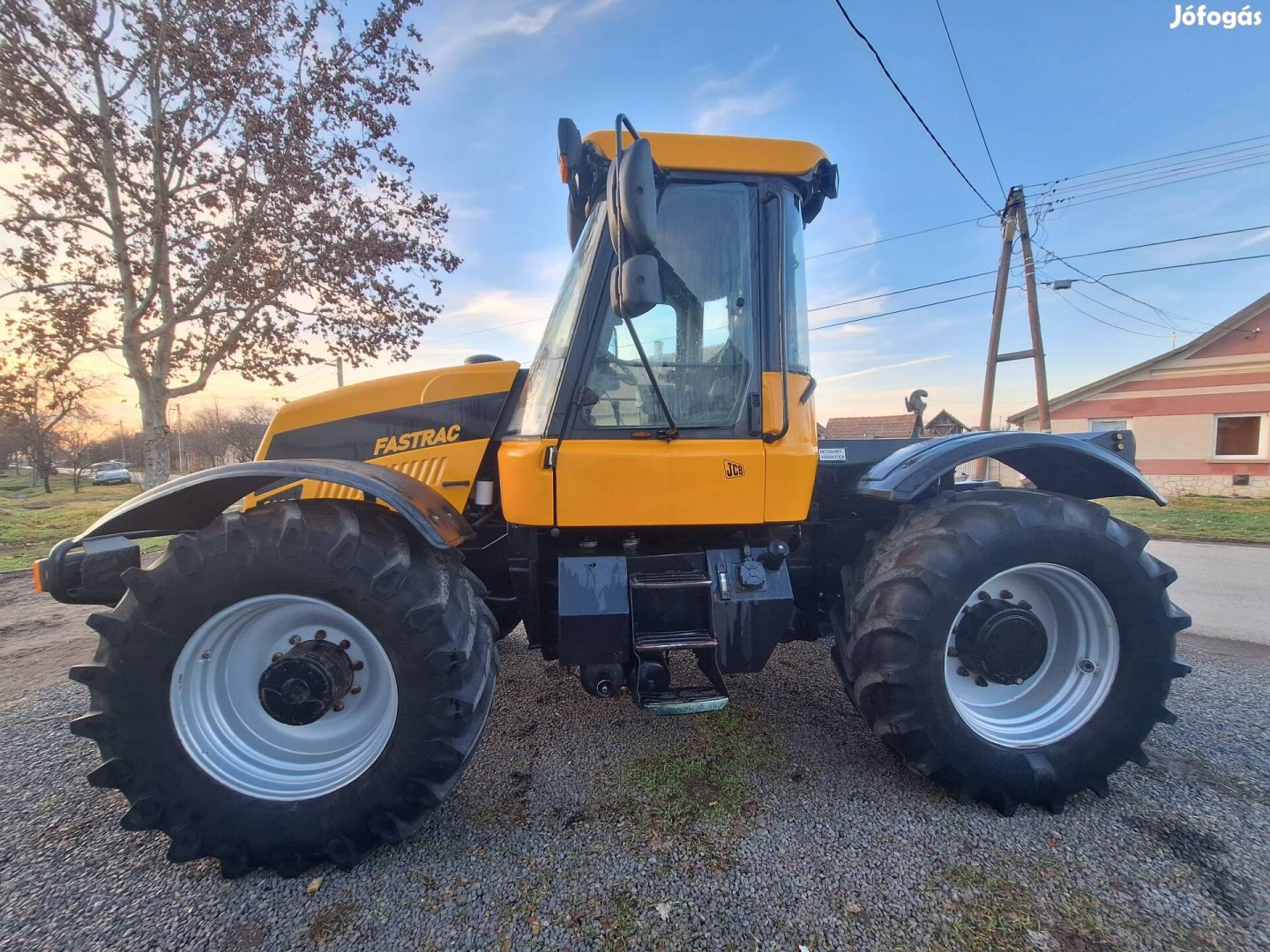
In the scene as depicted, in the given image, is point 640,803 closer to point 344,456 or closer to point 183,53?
point 344,456

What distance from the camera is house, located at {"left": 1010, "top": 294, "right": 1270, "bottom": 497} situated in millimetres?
17203

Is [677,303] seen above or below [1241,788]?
above

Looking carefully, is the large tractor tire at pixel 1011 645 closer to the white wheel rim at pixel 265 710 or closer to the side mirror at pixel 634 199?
the side mirror at pixel 634 199

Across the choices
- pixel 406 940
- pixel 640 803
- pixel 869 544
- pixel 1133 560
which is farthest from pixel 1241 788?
pixel 406 940

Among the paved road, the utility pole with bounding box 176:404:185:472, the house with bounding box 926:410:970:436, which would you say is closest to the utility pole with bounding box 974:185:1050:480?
the house with bounding box 926:410:970:436

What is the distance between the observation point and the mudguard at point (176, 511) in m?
2.07

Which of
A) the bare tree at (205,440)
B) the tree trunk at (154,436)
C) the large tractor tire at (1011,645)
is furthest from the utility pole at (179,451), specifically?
the large tractor tire at (1011,645)

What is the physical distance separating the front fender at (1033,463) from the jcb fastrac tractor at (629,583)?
21mm

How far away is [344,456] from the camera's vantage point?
2.96 meters

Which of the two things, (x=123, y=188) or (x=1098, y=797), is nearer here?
(x=1098, y=797)

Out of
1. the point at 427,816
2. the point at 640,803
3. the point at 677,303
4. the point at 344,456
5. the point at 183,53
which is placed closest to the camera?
the point at 427,816

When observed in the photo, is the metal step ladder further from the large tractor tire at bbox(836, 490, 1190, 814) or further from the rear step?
the large tractor tire at bbox(836, 490, 1190, 814)

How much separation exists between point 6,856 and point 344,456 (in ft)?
6.11

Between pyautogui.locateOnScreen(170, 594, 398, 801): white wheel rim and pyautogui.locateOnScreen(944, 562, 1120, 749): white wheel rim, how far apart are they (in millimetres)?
2297
